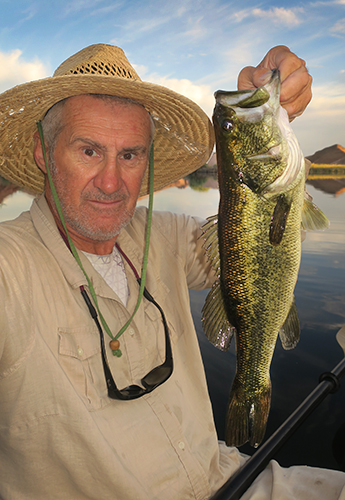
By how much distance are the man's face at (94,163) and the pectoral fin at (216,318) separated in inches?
31.9

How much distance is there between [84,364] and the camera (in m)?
1.71

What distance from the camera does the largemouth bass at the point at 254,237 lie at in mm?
1420

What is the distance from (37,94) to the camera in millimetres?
1972

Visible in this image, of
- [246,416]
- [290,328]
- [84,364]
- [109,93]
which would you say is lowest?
[246,416]

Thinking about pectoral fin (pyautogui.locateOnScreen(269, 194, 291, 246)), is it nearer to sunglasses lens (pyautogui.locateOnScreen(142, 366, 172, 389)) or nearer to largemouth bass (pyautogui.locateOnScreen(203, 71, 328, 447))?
largemouth bass (pyautogui.locateOnScreen(203, 71, 328, 447))

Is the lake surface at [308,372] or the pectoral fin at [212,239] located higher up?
the pectoral fin at [212,239]

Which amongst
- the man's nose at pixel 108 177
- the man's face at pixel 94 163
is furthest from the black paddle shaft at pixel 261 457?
the man's nose at pixel 108 177

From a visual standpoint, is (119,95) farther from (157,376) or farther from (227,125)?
(157,376)

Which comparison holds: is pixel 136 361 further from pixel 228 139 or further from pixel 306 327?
pixel 306 327

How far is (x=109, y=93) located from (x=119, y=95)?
0.08 metres

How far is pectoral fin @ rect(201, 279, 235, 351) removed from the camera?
5.30 ft

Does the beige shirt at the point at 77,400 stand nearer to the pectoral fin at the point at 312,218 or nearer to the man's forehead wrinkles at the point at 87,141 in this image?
the man's forehead wrinkles at the point at 87,141

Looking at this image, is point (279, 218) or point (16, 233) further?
point (16, 233)

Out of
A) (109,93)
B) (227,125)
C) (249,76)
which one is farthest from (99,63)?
(227,125)
